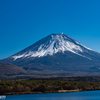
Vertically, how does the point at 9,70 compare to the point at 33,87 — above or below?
above

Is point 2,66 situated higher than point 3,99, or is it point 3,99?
point 2,66

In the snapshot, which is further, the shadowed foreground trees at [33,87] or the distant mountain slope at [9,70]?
the distant mountain slope at [9,70]

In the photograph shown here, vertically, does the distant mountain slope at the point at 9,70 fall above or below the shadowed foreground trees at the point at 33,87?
above

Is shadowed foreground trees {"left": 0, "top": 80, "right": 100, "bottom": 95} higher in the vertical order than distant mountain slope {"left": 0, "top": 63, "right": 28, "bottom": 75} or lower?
lower

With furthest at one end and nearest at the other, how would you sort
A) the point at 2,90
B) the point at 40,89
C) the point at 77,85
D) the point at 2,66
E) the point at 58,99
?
1. the point at 2,66
2. the point at 77,85
3. the point at 40,89
4. the point at 2,90
5. the point at 58,99

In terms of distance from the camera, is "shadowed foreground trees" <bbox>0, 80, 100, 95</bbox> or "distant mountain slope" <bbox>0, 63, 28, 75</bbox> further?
"distant mountain slope" <bbox>0, 63, 28, 75</bbox>

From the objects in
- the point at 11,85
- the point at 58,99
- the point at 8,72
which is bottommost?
the point at 58,99

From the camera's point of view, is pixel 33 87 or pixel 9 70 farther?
pixel 9 70

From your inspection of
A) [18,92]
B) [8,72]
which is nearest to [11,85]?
[18,92]

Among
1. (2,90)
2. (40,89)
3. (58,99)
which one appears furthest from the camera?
(40,89)

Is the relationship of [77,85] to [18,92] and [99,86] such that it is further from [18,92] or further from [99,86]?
[18,92]

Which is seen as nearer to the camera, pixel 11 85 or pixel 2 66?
pixel 11 85
